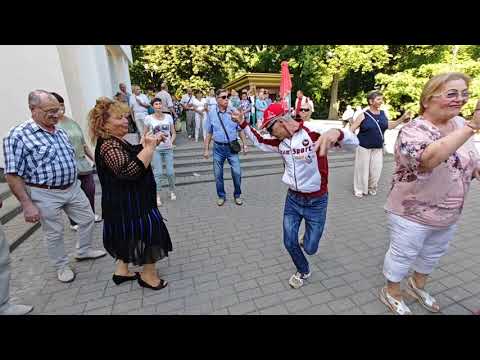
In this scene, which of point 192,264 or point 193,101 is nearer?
point 192,264

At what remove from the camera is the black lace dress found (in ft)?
7.25

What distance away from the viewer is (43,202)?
2.67 metres

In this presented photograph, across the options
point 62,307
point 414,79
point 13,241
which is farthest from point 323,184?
point 414,79

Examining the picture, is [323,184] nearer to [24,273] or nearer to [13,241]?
[24,273]

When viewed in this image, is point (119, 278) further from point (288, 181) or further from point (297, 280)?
point (288, 181)

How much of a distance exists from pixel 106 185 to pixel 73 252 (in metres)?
1.81

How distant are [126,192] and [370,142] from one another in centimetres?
456

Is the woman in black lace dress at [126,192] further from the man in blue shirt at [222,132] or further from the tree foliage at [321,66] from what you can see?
the tree foliage at [321,66]

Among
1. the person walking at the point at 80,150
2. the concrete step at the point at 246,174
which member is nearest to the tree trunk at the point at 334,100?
the concrete step at the point at 246,174

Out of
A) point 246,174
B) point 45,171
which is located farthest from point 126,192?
point 246,174

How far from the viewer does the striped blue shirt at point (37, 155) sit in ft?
8.04

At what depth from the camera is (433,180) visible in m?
1.90

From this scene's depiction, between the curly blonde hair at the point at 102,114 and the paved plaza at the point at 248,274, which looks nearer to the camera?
the curly blonde hair at the point at 102,114

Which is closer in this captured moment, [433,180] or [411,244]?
[433,180]
